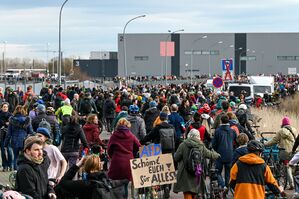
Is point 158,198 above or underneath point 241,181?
underneath

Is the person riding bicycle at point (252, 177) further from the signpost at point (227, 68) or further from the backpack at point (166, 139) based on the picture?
the signpost at point (227, 68)

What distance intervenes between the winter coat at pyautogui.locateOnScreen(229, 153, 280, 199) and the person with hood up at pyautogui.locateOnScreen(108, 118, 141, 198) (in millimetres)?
2827

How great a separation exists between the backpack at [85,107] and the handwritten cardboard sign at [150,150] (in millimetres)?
10580

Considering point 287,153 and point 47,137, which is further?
point 287,153

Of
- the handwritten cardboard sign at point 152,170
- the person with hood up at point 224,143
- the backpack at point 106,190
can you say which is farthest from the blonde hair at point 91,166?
the person with hood up at point 224,143

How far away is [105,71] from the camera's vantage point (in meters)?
135

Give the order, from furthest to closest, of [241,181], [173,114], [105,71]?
1. [105,71]
2. [173,114]
3. [241,181]

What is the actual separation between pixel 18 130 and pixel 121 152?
448 centimetres

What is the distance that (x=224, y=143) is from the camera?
12969 mm

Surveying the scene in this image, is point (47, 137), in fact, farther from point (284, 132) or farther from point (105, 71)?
point (105, 71)

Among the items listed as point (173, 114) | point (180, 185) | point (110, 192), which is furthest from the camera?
point (173, 114)

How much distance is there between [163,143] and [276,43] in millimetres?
104376

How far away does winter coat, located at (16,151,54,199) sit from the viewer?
24.5 ft

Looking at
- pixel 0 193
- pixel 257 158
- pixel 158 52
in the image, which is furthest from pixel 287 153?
pixel 158 52
